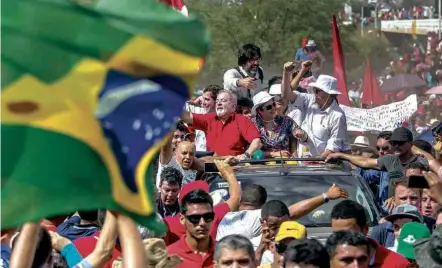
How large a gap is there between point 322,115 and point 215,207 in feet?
14.1

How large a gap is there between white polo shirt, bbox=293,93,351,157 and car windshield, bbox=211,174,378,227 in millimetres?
2777

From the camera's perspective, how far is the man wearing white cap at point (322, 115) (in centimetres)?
1550

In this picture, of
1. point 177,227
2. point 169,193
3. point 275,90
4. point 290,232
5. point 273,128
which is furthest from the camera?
point 275,90

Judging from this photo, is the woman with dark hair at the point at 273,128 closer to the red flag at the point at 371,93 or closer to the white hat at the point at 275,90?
the white hat at the point at 275,90

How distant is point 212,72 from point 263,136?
19.7m

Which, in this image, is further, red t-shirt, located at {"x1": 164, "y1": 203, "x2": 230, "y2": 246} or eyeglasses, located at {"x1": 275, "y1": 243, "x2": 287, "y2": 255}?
red t-shirt, located at {"x1": 164, "y1": 203, "x2": 230, "y2": 246}

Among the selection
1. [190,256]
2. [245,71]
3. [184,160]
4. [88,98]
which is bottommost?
[190,256]

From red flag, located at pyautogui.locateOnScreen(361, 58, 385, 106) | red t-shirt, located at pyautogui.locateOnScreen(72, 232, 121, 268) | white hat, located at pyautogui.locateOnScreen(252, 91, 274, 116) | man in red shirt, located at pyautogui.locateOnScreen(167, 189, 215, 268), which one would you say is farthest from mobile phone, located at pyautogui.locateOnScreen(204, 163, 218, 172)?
red flag, located at pyautogui.locateOnScreen(361, 58, 385, 106)

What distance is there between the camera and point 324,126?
51.3 ft

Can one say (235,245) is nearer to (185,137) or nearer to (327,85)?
(185,137)

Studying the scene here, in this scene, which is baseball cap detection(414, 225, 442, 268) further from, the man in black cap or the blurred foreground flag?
the man in black cap

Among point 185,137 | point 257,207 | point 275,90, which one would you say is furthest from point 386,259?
point 275,90

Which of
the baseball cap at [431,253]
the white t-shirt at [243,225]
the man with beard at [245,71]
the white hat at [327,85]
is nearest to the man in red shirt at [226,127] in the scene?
the white hat at [327,85]

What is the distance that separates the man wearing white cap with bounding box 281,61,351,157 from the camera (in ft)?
50.9
